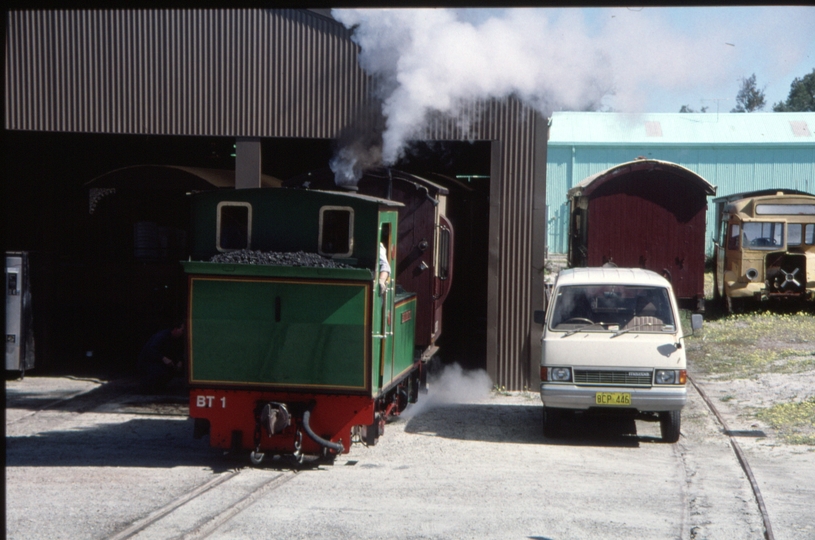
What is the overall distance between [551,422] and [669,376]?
1475mm

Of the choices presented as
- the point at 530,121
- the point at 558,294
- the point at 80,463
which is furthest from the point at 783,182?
the point at 80,463

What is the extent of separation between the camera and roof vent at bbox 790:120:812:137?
37000mm

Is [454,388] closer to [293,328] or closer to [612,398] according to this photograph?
[612,398]

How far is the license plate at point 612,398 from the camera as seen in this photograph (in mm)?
9336

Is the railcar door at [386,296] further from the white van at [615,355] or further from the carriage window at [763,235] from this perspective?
the carriage window at [763,235]

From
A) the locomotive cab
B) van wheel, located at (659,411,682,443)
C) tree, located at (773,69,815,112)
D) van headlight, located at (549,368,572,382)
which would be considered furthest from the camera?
tree, located at (773,69,815,112)

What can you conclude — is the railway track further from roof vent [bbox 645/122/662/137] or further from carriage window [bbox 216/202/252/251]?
roof vent [bbox 645/122/662/137]

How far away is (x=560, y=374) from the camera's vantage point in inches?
375

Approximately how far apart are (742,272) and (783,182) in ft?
57.5

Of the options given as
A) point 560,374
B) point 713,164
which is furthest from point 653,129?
point 560,374

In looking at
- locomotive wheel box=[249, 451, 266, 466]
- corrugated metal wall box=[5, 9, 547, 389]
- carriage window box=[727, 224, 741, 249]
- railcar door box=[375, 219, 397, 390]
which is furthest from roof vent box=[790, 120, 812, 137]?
locomotive wheel box=[249, 451, 266, 466]

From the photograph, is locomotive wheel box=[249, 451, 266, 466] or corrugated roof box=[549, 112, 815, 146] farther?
corrugated roof box=[549, 112, 815, 146]

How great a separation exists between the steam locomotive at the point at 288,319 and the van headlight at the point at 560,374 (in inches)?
77.8

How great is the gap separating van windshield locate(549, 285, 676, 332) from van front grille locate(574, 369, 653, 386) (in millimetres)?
530
